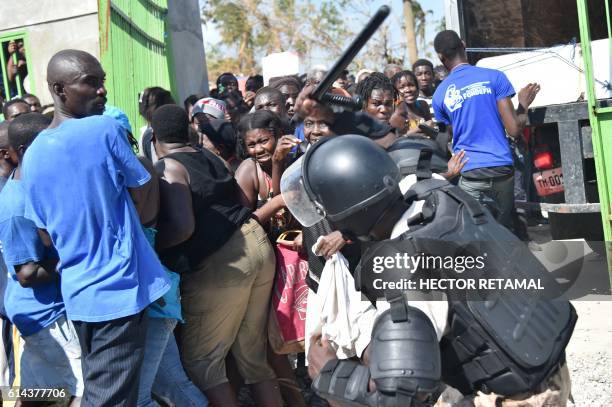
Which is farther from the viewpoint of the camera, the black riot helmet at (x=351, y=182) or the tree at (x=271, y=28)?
the tree at (x=271, y=28)

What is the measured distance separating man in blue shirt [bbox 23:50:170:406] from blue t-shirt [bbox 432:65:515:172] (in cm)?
308

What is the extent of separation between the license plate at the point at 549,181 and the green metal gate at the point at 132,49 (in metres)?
3.39

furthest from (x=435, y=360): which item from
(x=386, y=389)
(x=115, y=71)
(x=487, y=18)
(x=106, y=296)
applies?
(x=487, y=18)

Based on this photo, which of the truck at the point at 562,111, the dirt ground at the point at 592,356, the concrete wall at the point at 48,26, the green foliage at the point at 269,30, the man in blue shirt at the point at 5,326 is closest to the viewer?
the man in blue shirt at the point at 5,326

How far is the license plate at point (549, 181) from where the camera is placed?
6.47 m

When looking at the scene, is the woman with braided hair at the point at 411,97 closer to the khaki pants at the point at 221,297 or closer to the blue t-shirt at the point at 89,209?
the khaki pants at the point at 221,297

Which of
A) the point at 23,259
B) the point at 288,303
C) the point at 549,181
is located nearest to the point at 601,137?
the point at 549,181

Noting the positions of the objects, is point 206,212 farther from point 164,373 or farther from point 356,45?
point 356,45

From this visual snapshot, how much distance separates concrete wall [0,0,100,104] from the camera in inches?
354

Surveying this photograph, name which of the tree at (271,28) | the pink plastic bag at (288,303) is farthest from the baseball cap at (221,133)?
the tree at (271,28)

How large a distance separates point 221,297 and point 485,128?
8.38ft

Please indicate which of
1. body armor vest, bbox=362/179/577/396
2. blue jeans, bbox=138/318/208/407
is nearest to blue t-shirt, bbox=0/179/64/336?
blue jeans, bbox=138/318/208/407

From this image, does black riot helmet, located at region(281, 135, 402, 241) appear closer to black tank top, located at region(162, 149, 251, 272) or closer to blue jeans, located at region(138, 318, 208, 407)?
blue jeans, located at region(138, 318, 208, 407)

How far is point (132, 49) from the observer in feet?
24.4
